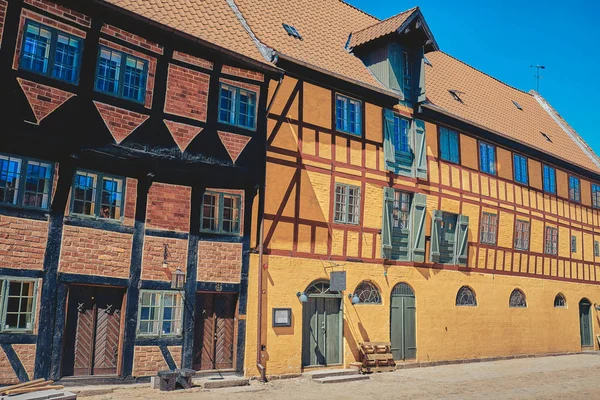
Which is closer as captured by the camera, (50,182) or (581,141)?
(50,182)

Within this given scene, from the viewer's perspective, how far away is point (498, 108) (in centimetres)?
2406

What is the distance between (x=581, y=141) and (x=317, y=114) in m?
18.9

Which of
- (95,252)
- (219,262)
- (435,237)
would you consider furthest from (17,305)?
(435,237)

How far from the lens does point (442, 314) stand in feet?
60.0

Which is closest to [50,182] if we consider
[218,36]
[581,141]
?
[218,36]

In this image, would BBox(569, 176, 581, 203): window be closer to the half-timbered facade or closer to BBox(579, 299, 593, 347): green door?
BBox(579, 299, 593, 347): green door

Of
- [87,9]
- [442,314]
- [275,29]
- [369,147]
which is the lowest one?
[442,314]

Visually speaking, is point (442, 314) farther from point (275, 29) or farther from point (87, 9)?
point (87, 9)

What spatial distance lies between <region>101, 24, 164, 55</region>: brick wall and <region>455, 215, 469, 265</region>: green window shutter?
1161 cm

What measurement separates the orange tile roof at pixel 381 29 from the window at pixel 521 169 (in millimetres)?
7998

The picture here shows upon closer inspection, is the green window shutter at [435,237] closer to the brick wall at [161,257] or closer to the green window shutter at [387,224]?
the green window shutter at [387,224]

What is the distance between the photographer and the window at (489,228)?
67.2 ft

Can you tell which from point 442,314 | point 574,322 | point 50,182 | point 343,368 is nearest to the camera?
point 50,182

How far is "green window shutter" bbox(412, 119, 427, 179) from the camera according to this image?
1822 cm
